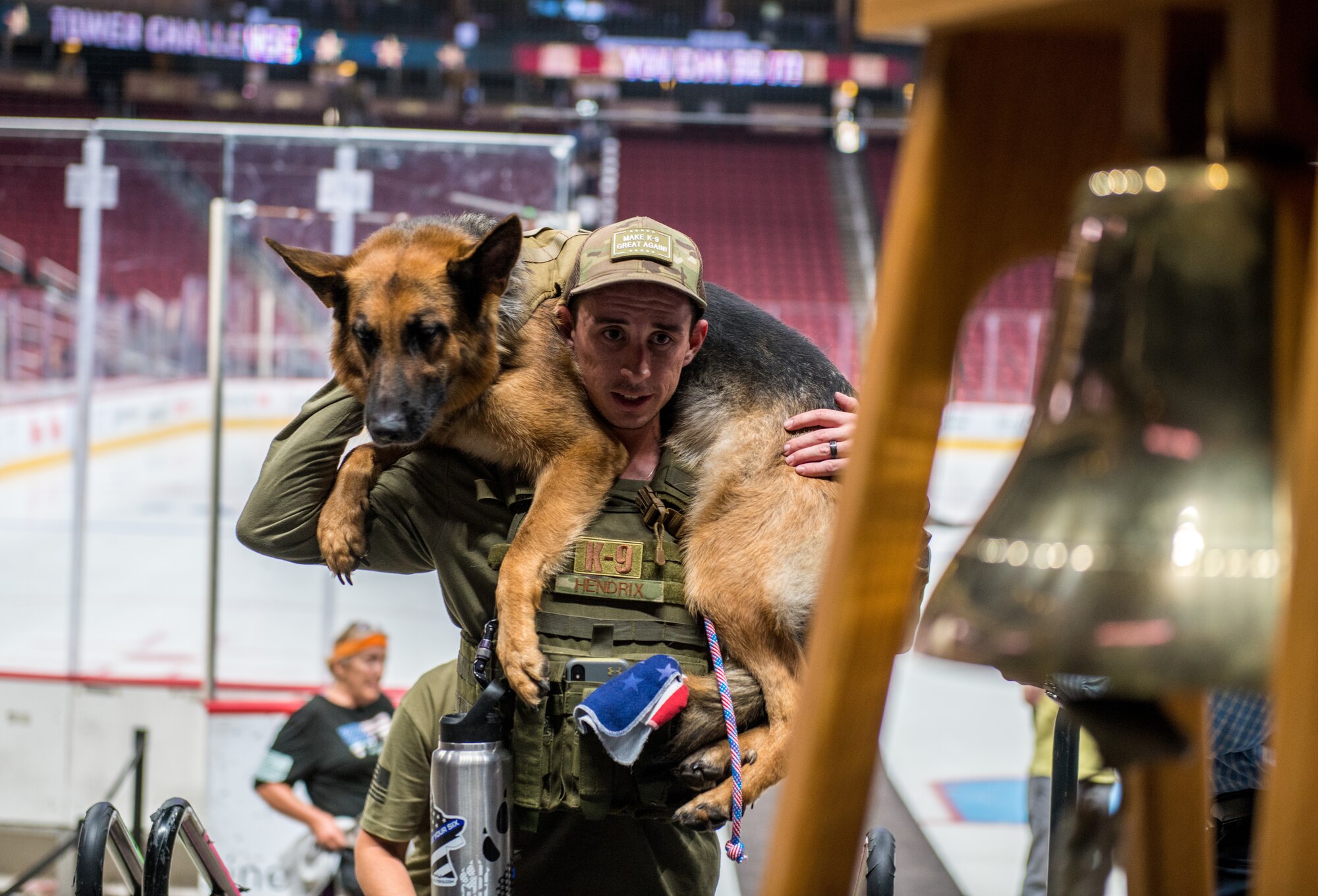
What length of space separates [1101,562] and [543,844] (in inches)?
57.2

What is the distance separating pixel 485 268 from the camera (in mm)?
2156

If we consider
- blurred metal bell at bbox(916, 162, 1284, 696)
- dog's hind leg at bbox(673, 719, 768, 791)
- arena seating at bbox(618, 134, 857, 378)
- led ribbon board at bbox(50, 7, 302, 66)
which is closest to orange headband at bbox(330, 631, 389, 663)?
dog's hind leg at bbox(673, 719, 768, 791)

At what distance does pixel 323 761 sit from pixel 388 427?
2462 mm

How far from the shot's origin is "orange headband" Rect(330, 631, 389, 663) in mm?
4074

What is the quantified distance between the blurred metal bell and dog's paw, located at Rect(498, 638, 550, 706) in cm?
118

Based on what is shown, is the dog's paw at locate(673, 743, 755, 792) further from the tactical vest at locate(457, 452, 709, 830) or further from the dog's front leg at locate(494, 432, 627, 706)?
the dog's front leg at locate(494, 432, 627, 706)

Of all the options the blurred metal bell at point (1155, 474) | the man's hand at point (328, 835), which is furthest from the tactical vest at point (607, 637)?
the man's hand at point (328, 835)

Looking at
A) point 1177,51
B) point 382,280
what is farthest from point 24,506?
point 1177,51

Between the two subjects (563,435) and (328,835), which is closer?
(563,435)

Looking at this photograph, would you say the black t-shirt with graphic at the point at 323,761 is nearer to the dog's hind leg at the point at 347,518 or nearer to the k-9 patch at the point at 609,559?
the dog's hind leg at the point at 347,518

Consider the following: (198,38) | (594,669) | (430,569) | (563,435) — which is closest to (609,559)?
(594,669)

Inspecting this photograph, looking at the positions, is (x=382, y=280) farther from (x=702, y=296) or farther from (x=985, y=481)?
(x=985, y=481)

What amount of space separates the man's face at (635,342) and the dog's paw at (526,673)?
477 millimetres

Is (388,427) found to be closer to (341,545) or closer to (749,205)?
(341,545)
